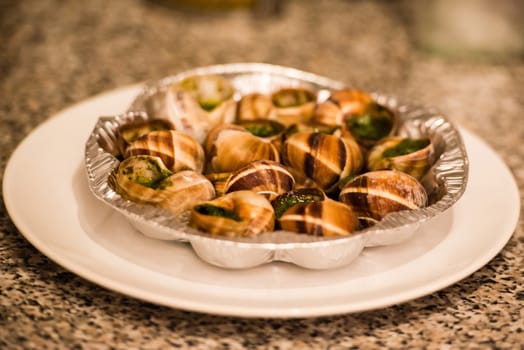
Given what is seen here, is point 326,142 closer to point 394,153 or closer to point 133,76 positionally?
point 394,153

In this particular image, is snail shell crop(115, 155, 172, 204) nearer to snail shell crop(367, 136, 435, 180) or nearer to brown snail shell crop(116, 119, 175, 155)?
brown snail shell crop(116, 119, 175, 155)

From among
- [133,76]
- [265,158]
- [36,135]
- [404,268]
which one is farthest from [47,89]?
[404,268]

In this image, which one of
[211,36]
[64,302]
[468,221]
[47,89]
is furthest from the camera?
[211,36]

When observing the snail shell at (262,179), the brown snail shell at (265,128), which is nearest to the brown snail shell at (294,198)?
the snail shell at (262,179)

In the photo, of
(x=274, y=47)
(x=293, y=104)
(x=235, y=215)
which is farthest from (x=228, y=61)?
(x=235, y=215)


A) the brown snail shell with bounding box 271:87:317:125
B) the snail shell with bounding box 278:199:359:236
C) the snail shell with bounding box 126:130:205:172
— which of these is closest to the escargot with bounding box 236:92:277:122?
the brown snail shell with bounding box 271:87:317:125

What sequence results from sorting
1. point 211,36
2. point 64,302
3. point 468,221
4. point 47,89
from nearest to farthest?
1. point 64,302
2. point 468,221
3. point 47,89
4. point 211,36

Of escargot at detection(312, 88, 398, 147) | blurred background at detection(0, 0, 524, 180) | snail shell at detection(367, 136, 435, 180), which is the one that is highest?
blurred background at detection(0, 0, 524, 180)
